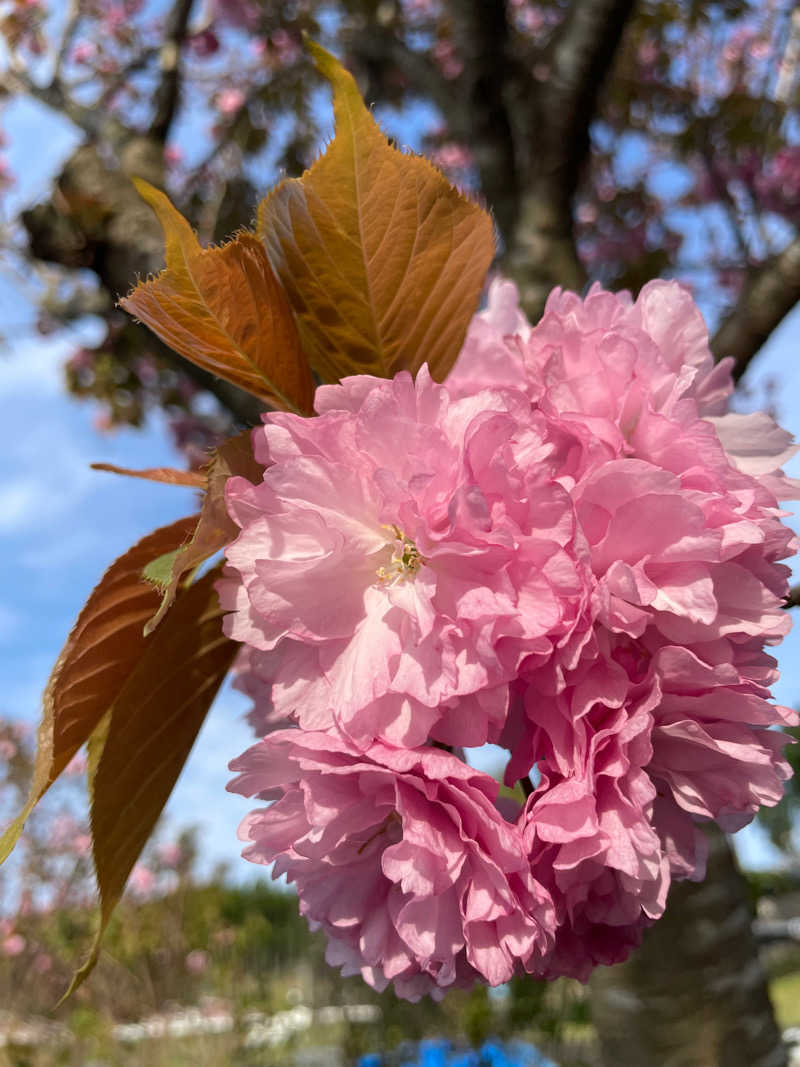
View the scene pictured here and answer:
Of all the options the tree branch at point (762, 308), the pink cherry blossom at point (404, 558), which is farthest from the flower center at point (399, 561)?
the tree branch at point (762, 308)

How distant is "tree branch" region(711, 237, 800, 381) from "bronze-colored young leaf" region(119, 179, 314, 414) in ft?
3.45

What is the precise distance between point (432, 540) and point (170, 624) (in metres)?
0.23

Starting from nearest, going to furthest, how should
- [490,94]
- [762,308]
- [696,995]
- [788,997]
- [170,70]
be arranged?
[696,995], [762,308], [490,94], [170,70], [788,997]

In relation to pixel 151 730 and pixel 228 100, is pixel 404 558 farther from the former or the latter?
pixel 228 100

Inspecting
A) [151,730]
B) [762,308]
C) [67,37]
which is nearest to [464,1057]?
[762,308]

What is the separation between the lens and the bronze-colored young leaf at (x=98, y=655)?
19.1 inches

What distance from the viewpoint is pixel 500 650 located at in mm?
434

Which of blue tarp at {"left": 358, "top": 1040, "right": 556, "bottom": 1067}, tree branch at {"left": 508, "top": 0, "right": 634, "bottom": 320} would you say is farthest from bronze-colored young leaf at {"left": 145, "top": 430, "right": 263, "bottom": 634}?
blue tarp at {"left": 358, "top": 1040, "right": 556, "bottom": 1067}

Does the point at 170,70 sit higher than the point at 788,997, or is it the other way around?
the point at 170,70

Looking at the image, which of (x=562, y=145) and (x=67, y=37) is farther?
(x=67, y=37)

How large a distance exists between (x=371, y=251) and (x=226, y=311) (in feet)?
0.35

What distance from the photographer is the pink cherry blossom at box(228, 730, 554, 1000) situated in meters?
0.43

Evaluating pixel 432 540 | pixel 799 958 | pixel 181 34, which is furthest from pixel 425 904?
pixel 799 958

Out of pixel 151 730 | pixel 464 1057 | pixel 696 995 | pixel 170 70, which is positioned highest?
pixel 170 70
